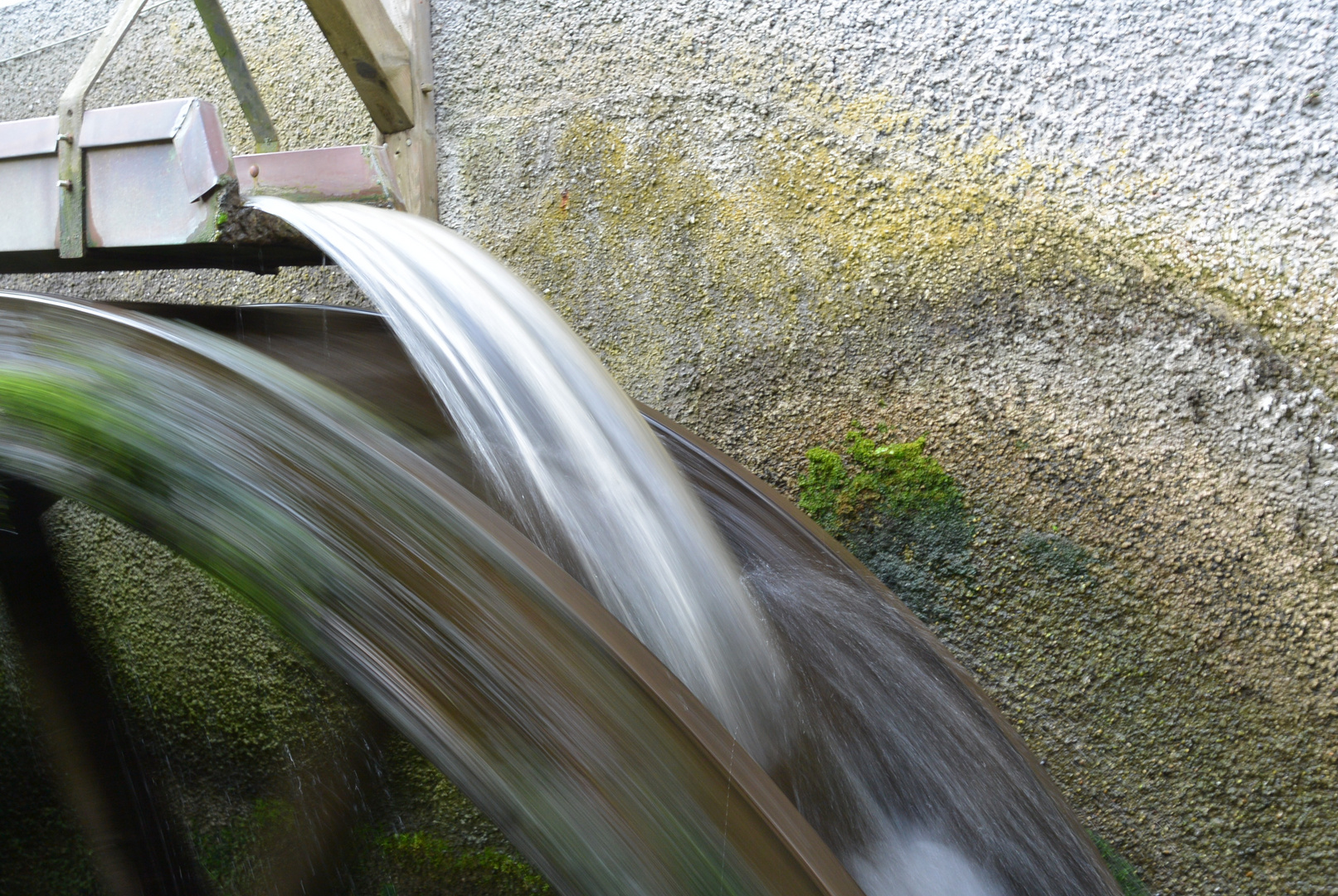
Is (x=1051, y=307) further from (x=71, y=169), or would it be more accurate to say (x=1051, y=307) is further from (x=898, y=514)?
(x=71, y=169)

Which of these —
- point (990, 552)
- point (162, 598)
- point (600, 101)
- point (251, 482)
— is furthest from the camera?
point (162, 598)

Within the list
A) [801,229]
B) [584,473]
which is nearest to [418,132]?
[801,229]

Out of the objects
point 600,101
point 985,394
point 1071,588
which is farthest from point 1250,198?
point 600,101

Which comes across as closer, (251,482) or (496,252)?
(251,482)

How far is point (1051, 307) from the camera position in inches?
70.2

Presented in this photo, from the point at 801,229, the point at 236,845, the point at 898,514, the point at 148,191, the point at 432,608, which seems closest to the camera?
the point at 432,608

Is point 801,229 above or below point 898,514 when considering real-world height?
above

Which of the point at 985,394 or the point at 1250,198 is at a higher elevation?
the point at 1250,198

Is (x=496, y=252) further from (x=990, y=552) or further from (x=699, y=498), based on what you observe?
(x=990, y=552)

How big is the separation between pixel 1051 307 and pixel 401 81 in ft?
5.68

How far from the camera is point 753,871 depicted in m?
0.82

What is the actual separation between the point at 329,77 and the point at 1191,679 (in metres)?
2.70

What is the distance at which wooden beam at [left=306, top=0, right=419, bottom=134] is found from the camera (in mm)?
2074

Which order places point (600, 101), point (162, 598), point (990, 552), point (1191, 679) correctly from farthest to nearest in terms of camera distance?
point (162, 598), point (600, 101), point (990, 552), point (1191, 679)
